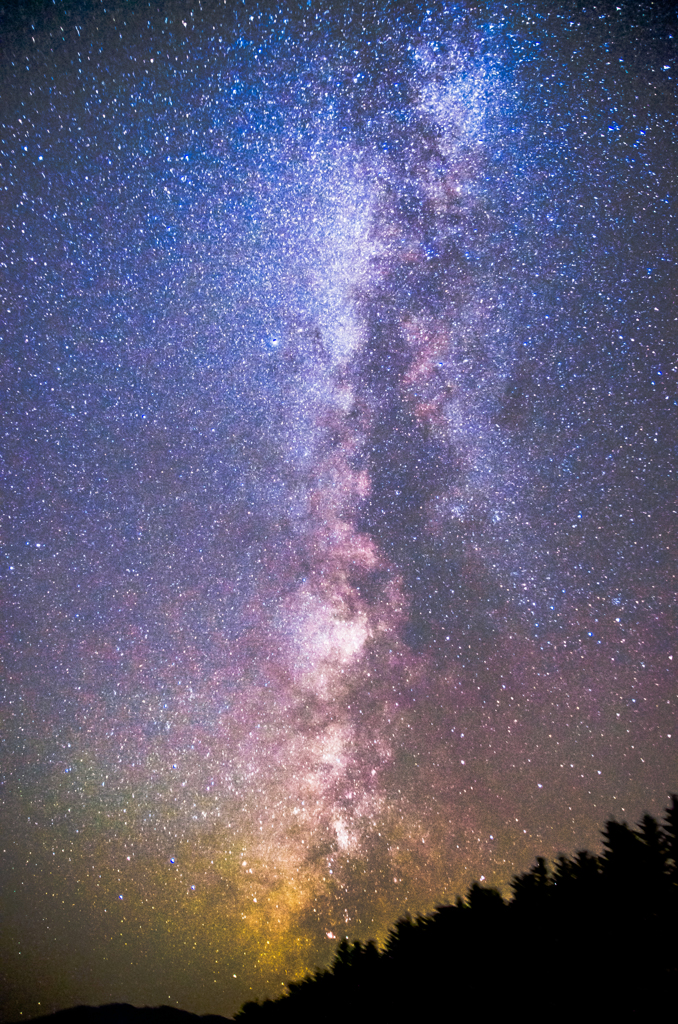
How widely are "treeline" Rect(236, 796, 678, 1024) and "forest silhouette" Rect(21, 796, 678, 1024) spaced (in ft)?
0.05

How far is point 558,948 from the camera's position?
7.38 metres

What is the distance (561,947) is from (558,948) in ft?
0.22

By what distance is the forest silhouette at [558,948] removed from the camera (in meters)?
6.47

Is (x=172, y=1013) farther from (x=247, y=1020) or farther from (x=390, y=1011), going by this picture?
(x=390, y=1011)

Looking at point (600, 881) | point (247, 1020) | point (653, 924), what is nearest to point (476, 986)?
point (600, 881)

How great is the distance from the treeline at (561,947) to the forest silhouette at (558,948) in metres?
0.01

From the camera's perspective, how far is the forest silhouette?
6.47 m

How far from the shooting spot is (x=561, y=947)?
7.34 metres

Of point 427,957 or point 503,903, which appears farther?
point 427,957

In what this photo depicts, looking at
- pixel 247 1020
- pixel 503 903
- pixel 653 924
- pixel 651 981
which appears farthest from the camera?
pixel 247 1020

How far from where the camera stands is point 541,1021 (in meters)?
6.92

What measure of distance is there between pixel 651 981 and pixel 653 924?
2.23ft

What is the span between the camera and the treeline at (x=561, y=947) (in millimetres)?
6461

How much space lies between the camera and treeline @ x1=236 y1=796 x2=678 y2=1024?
646 cm
